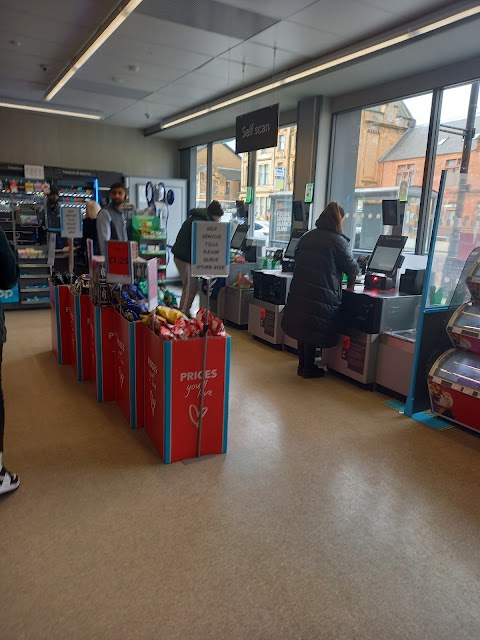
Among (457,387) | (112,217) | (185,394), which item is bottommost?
(457,387)

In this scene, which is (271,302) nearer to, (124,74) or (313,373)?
(313,373)

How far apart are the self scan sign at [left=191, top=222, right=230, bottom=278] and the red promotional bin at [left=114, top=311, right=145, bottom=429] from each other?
0.66m

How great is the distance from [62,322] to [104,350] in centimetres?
125

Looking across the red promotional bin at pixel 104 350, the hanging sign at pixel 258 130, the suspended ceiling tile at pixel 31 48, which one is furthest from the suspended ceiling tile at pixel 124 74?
the red promotional bin at pixel 104 350

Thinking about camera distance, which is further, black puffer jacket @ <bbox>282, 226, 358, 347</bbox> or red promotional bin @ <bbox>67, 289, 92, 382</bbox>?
black puffer jacket @ <bbox>282, 226, 358, 347</bbox>

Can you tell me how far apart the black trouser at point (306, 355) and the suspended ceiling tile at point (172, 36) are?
10.2 feet

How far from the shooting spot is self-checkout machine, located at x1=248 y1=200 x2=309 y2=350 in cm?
534

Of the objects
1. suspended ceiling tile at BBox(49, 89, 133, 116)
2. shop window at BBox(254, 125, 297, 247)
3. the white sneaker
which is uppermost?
suspended ceiling tile at BBox(49, 89, 133, 116)

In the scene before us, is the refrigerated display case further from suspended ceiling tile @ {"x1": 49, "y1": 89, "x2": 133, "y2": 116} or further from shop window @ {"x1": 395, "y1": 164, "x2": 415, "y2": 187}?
suspended ceiling tile @ {"x1": 49, "y1": 89, "x2": 133, "y2": 116}

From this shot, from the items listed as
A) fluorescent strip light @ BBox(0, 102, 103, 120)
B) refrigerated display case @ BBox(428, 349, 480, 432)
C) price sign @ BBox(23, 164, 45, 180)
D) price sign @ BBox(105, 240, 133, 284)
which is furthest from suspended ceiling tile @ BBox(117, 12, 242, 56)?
price sign @ BBox(23, 164, 45, 180)

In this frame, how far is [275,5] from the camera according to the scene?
377cm

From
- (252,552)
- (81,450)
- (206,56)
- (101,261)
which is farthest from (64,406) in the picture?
(206,56)

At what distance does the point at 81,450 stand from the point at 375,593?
1.97 m

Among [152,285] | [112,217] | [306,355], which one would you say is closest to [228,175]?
[112,217]
